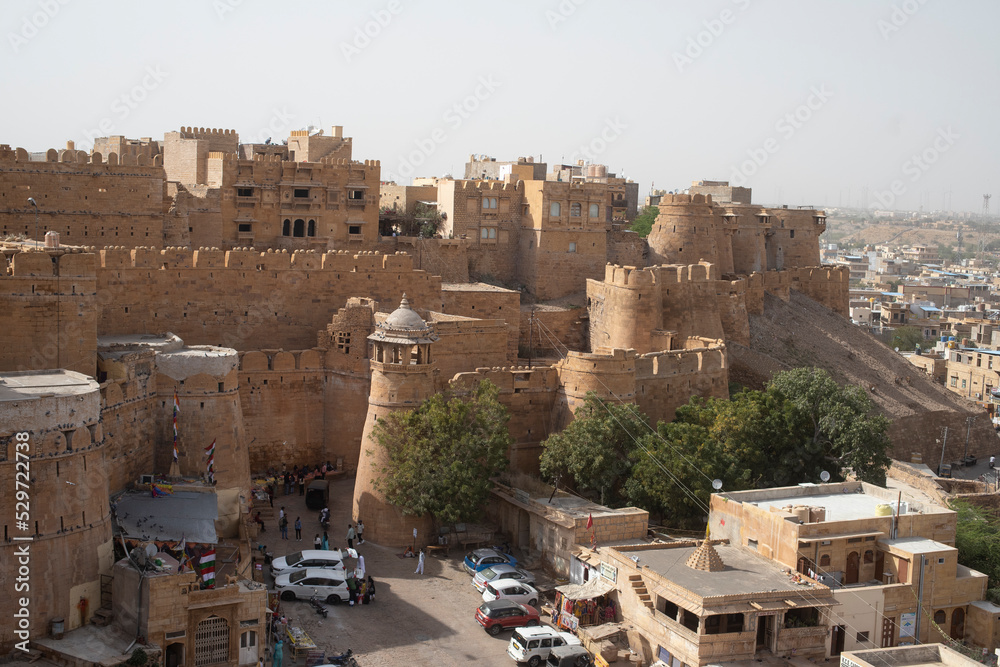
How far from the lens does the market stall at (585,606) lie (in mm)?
25844

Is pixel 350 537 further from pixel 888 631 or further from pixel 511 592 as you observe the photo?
pixel 888 631

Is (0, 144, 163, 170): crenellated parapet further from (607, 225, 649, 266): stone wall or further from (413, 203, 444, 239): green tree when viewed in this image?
(607, 225, 649, 266): stone wall

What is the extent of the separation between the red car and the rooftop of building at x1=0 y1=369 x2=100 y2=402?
29.8 ft

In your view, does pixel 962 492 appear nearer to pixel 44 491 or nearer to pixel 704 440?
pixel 704 440

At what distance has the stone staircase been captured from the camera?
82.7ft

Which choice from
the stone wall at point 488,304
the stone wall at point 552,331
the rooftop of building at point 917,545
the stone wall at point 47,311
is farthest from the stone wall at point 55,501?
the stone wall at point 552,331

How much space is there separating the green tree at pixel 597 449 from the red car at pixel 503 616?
221 inches

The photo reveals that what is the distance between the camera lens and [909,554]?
89.7 ft

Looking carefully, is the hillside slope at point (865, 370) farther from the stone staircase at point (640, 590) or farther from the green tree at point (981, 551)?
the stone staircase at point (640, 590)

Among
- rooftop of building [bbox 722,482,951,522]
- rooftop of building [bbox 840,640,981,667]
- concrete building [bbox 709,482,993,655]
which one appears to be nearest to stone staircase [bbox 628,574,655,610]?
concrete building [bbox 709,482,993,655]

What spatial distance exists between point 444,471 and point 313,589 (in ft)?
15.3

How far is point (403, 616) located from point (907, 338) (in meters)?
64.5

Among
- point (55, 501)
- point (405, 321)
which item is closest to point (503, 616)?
point (405, 321)

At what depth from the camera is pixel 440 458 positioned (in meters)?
29.2
